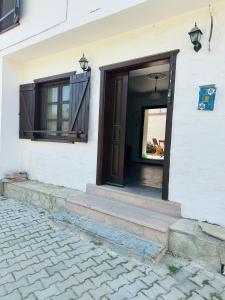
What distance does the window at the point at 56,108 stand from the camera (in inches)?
159

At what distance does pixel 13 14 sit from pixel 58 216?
425 cm

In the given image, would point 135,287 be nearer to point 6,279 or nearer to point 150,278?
point 150,278

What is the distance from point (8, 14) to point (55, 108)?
7.33 ft

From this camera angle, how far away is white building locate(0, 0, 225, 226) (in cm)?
281

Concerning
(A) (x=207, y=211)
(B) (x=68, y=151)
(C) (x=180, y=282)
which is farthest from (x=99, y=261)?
(B) (x=68, y=151)

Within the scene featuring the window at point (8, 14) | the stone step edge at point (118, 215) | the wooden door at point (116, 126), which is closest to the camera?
the stone step edge at point (118, 215)

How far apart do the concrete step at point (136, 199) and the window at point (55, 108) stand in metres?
1.39

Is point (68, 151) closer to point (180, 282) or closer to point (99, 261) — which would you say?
point (99, 261)

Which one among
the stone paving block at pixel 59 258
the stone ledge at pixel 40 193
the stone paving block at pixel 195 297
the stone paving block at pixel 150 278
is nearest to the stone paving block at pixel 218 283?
the stone paving block at pixel 195 297

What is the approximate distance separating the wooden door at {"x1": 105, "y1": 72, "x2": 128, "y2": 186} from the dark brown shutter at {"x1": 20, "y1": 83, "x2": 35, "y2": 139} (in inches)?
79.8

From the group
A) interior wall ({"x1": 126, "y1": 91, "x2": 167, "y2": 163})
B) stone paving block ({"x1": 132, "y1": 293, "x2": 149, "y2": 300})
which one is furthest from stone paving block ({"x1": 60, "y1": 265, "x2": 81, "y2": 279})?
interior wall ({"x1": 126, "y1": 91, "x2": 167, "y2": 163})

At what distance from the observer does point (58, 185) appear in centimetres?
458

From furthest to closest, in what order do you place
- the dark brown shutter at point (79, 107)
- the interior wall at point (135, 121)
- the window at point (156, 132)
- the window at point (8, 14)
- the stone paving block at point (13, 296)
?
1. the window at point (156, 132)
2. the interior wall at point (135, 121)
3. the window at point (8, 14)
4. the dark brown shutter at point (79, 107)
5. the stone paving block at point (13, 296)

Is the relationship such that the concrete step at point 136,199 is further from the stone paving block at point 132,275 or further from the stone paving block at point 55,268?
the stone paving block at point 55,268
